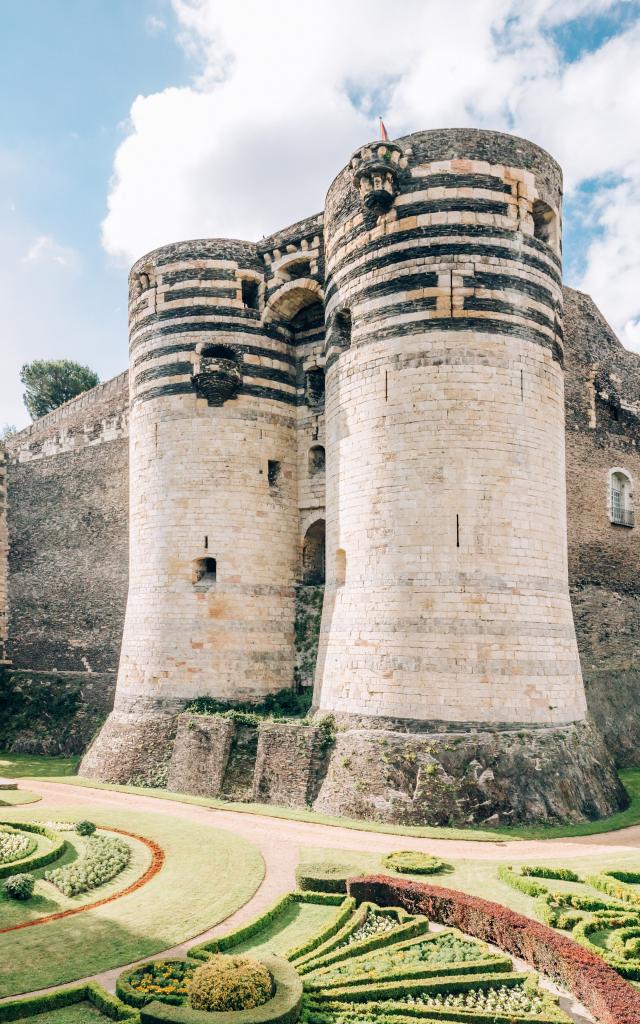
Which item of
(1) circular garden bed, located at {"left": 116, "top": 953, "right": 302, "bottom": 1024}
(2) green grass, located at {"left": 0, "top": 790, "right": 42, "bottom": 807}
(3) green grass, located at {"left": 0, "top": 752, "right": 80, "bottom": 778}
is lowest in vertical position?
(3) green grass, located at {"left": 0, "top": 752, "right": 80, "bottom": 778}

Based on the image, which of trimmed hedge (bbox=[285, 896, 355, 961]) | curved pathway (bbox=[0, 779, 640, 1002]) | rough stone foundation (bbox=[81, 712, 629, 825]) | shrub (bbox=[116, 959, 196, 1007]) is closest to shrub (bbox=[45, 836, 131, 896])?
curved pathway (bbox=[0, 779, 640, 1002])

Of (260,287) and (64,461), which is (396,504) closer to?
(260,287)

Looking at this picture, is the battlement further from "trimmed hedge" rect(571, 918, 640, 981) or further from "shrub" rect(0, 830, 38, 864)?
"trimmed hedge" rect(571, 918, 640, 981)

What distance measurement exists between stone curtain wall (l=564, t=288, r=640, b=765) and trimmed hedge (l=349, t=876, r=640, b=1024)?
39.9 feet

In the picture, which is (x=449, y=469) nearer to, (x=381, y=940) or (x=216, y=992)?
(x=381, y=940)

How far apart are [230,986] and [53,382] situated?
169 feet

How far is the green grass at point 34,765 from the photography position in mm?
23094

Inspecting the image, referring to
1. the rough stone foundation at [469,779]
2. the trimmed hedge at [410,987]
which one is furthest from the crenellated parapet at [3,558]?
the trimmed hedge at [410,987]

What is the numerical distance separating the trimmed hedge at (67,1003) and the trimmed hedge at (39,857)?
15.3ft

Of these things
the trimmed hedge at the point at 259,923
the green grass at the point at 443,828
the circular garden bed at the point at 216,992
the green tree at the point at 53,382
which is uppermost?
the green tree at the point at 53,382

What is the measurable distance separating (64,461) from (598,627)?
21363 mm

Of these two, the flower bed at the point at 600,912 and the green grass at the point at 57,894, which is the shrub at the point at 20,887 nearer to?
the green grass at the point at 57,894

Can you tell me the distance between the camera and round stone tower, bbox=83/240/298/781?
21.2 metres

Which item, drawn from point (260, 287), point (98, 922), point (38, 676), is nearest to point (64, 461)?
point (38, 676)
